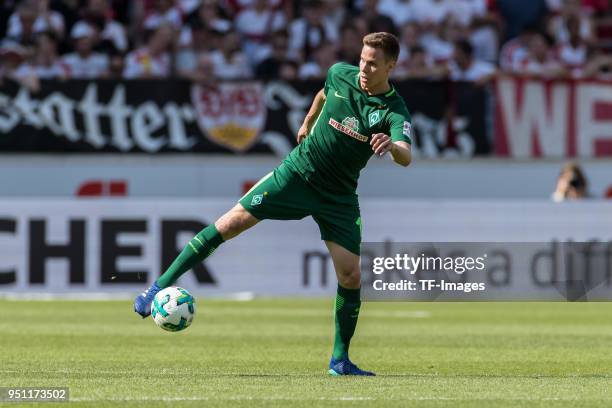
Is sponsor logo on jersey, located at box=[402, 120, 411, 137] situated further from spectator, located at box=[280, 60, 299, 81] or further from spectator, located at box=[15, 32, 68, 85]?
spectator, located at box=[15, 32, 68, 85]

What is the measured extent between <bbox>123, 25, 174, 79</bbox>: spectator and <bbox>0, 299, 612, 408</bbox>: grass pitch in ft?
15.5

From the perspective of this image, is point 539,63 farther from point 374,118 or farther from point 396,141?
point 396,141

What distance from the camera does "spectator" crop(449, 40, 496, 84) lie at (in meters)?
22.3

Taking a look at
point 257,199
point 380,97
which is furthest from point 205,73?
point 380,97

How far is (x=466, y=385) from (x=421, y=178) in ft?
42.8

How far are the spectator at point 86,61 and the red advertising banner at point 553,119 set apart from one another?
622 centimetres

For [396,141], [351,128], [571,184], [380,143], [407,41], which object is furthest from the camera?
[407,41]

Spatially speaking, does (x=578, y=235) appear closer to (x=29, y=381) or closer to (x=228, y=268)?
(x=228, y=268)

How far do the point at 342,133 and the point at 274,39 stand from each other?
12.4m

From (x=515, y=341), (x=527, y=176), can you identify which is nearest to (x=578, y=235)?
(x=527, y=176)

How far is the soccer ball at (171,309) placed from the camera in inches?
375

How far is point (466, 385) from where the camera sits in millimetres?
9070

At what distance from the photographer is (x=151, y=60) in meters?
21.7

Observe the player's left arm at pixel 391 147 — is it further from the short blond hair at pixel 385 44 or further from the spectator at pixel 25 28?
the spectator at pixel 25 28
